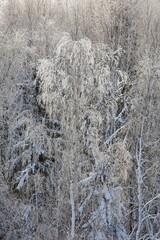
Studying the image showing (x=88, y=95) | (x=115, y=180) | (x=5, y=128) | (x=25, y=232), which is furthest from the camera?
(x=5, y=128)

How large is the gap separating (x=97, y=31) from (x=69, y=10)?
3.51m

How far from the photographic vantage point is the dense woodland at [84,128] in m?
8.58

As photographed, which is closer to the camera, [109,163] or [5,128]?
[109,163]

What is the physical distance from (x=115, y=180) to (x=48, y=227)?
2114 millimetres

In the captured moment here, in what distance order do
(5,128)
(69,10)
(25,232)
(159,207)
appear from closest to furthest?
(25,232) < (159,207) < (5,128) < (69,10)

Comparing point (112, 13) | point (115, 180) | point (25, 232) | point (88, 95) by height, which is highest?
point (112, 13)

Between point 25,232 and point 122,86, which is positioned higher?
point 122,86

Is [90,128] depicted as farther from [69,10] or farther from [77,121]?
[69,10]

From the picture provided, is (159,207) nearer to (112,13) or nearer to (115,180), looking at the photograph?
(115,180)

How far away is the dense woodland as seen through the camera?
28.1 feet

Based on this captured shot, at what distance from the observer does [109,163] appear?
9688mm

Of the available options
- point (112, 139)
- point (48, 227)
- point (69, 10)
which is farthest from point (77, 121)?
point (69, 10)

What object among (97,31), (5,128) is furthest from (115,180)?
(97,31)

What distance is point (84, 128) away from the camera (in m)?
8.98
